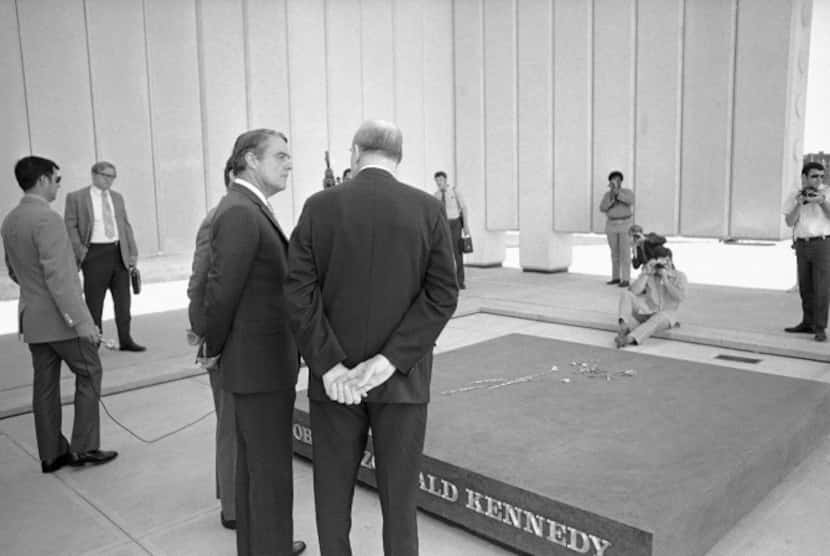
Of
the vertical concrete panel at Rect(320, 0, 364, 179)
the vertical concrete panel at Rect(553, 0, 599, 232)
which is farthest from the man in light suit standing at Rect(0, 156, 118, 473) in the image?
the vertical concrete panel at Rect(553, 0, 599, 232)

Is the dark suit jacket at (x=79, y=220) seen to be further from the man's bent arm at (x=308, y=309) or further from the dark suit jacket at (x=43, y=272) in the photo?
the man's bent arm at (x=308, y=309)

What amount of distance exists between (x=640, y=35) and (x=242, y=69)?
6.08 meters

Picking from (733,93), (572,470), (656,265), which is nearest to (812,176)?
(656,265)

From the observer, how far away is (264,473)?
262cm

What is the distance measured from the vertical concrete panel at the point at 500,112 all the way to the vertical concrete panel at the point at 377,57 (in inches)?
67.9

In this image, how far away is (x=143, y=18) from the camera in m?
9.50

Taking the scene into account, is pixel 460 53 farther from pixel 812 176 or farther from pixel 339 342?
pixel 339 342

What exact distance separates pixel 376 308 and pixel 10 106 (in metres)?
8.36

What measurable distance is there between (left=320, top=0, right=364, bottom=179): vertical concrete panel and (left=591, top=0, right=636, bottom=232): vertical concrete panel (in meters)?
3.97

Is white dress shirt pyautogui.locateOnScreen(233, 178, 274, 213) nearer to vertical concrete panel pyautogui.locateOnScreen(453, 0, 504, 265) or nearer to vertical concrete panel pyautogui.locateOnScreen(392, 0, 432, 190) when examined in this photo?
vertical concrete panel pyautogui.locateOnScreen(392, 0, 432, 190)

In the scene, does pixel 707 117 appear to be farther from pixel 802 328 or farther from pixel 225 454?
pixel 225 454

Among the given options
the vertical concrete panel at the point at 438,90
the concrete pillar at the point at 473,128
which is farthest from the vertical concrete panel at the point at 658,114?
the vertical concrete panel at the point at 438,90

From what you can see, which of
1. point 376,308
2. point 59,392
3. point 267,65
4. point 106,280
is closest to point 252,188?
point 376,308

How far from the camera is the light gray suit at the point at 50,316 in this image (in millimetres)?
3605
